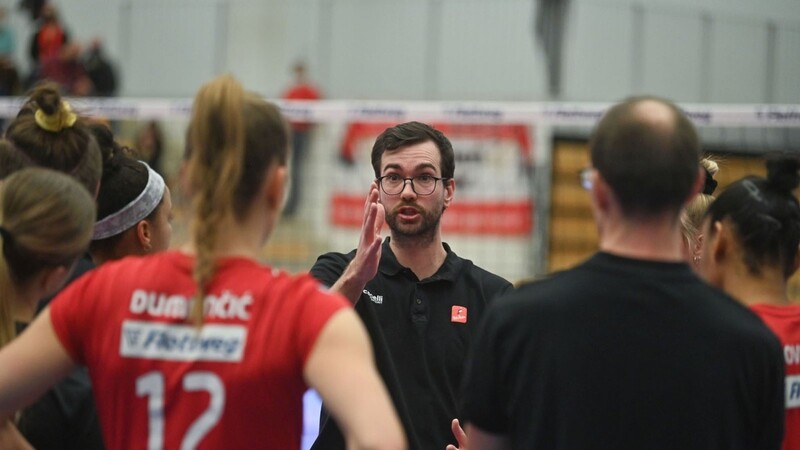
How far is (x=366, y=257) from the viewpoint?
162 inches

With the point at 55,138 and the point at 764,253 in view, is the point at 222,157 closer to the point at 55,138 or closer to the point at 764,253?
the point at 55,138

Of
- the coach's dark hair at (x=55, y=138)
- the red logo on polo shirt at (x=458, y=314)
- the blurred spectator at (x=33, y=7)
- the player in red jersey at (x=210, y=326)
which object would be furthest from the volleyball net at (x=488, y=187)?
the player in red jersey at (x=210, y=326)

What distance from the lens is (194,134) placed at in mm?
2740

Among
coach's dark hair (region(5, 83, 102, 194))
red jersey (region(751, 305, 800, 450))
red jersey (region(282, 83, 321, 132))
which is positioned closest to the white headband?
coach's dark hair (region(5, 83, 102, 194))

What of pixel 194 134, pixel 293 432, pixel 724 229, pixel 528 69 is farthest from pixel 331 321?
pixel 528 69

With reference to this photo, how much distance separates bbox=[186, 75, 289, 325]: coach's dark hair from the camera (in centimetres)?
269

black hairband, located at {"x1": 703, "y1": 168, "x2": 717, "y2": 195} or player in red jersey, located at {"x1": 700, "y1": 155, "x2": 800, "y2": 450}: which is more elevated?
black hairband, located at {"x1": 703, "y1": 168, "x2": 717, "y2": 195}

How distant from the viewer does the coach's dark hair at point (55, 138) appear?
3623 mm

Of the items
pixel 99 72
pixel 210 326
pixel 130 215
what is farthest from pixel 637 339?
pixel 99 72

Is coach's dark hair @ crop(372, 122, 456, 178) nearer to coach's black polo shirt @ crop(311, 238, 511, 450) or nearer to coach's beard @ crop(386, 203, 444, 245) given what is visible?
coach's beard @ crop(386, 203, 444, 245)

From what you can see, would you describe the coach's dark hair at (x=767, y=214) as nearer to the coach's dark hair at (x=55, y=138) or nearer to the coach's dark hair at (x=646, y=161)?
the coach's dark hair at (x=646, y=161)

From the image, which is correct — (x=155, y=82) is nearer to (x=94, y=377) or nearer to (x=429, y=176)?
(x=429, y=176)

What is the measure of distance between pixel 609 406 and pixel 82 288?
49.0 inches

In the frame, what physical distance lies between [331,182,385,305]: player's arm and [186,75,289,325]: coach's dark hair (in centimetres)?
137
